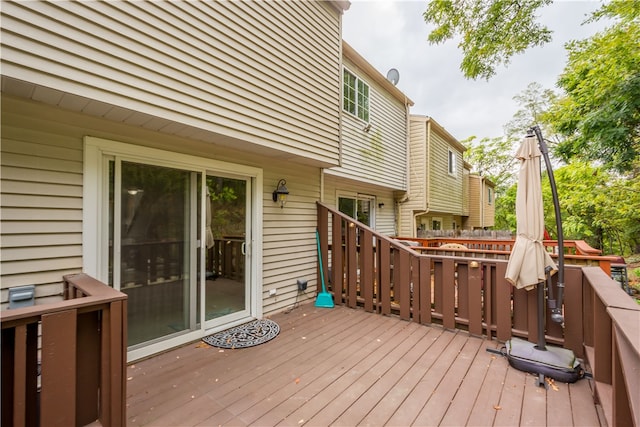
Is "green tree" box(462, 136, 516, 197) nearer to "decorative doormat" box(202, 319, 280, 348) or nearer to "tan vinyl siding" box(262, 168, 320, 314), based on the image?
"tan vinyl siding" box(262, 168, 320, 314)

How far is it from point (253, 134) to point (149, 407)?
283cm

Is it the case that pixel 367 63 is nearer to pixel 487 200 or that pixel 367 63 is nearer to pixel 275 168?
pixel 275 168

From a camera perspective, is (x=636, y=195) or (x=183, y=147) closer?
(x=183, y=147)

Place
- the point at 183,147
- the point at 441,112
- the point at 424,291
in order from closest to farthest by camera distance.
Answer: the point at 183,147 < the point at 424,291 < the point at 441,112

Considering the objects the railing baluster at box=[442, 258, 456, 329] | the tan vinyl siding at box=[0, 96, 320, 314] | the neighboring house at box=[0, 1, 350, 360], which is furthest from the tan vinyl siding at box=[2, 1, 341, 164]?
the railing baluster at box=[442, 258, 456, 329]

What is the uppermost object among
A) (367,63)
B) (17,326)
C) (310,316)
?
(367,63)

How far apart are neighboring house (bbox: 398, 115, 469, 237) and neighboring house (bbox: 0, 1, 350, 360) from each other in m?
5.14

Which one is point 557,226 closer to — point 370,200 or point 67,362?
point 67,362

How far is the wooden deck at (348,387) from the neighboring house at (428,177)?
237 inches

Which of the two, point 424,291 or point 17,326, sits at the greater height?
point 17,326

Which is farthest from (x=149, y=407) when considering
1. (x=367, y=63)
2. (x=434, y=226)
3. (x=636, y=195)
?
(x=636, y=195)

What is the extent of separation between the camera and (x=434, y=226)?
500 inches

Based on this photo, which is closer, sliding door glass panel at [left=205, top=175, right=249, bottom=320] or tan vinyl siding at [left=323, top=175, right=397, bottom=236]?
sliding door glass panel at [left=205, top=175, right=249, bottom=320]

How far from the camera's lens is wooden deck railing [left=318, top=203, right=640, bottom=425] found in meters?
1.69
